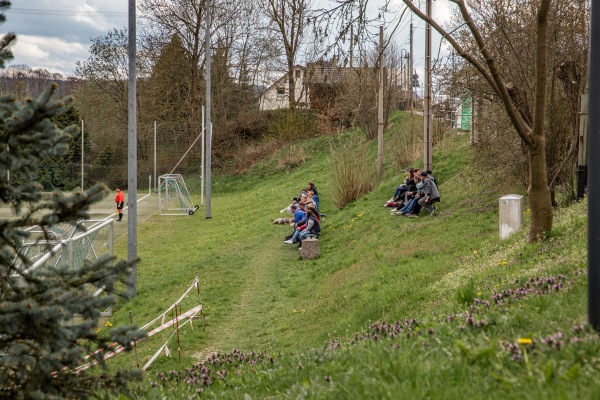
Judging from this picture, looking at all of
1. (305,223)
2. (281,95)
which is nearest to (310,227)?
(305,223)

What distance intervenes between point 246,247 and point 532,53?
10563mm

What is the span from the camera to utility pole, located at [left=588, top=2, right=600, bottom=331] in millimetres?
5359

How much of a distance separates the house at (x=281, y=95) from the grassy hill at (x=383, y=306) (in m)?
33.8

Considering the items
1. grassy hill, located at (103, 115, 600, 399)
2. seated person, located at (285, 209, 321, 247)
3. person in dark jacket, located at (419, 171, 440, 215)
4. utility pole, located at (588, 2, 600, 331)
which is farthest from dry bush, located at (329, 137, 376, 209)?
utility pole, located at (588, 2, 600, 331)

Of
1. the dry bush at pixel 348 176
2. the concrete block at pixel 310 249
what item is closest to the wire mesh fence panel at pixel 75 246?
the concrete block at pixel 310 249

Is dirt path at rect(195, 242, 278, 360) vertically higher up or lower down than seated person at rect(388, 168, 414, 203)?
lower down

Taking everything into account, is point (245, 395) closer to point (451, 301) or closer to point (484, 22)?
point (451, 301)

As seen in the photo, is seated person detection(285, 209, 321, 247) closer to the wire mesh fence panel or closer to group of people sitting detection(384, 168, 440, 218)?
group of people sitting detection(384, 168, 440, 218)

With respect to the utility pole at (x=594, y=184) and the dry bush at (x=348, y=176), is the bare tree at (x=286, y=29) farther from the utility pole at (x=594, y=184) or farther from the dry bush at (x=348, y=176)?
the utility pole at (x=594, y=184)

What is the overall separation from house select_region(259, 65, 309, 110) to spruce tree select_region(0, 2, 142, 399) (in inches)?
2103

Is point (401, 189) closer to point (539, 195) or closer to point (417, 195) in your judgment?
point (417, 195)

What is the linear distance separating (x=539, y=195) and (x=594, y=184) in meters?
5.48

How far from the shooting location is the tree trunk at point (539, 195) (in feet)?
34.7

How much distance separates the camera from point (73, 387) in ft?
18.7
